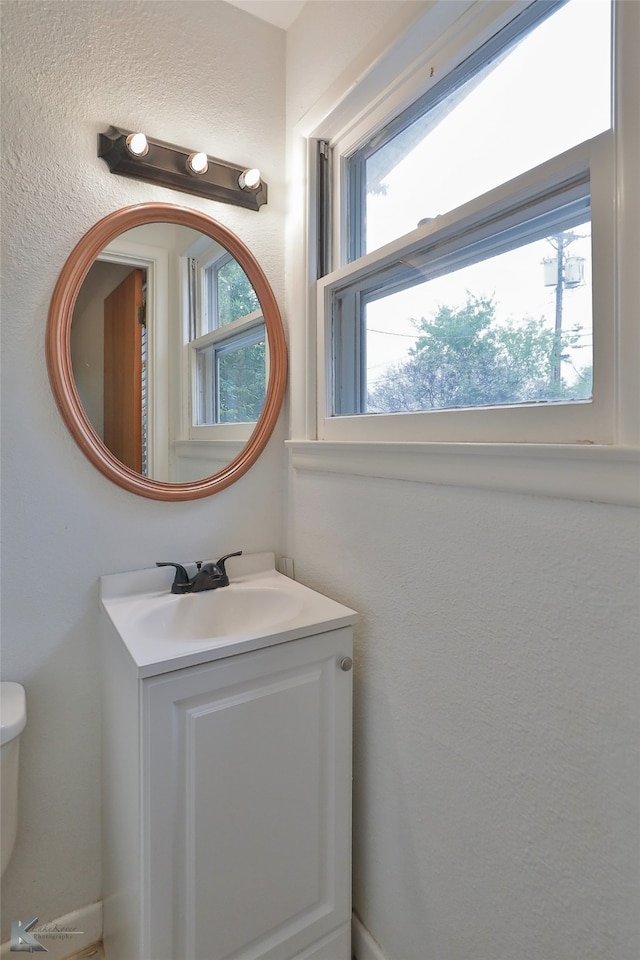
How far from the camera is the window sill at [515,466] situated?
2.08 ft

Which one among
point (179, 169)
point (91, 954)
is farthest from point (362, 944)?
point (179, 169)

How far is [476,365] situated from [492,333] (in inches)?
2.5

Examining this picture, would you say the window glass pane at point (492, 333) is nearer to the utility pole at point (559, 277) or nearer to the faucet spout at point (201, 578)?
the utility pole at point (559, 277)

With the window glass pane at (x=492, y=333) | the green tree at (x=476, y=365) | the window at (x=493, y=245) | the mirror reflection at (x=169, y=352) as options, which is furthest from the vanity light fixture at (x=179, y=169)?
the green tree at (x=476, y=365)

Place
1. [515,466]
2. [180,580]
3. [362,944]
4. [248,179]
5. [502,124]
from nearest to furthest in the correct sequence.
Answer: [515,466]
[502,124]
[362,944]
[180,580]
[248,179]

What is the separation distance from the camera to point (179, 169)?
4.26 ft

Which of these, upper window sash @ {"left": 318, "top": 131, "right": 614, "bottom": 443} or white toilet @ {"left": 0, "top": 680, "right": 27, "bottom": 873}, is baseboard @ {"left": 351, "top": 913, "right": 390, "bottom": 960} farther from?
upper window sash @ {"left": 318, "top": 131, "right": 614, "bottom": 443}

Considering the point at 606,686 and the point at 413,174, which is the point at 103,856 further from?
the point at 413,174

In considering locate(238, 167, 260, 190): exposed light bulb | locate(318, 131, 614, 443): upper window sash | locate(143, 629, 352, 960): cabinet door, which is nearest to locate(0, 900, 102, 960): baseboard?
locate(143, 629, 352, 960): cabinet door

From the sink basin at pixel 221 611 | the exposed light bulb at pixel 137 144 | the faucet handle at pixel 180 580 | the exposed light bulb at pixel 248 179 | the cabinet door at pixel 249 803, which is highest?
the exposed light bulb at pixel 248 179

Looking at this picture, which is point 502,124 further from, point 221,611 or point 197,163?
point 221,611

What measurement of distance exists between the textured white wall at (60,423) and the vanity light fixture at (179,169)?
0.03 metres

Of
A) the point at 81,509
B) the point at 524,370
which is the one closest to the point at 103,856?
the point at 81,509

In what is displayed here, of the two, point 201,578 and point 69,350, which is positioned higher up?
point 69,350
